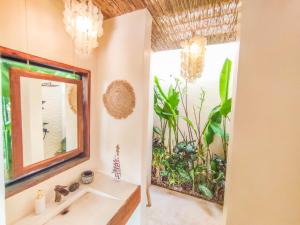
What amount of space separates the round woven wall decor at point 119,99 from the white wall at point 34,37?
38 cm

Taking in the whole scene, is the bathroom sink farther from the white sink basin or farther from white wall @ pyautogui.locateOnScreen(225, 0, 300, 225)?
white wall @ pyautogui.locateOnScreen(225, 0, 300, 225)

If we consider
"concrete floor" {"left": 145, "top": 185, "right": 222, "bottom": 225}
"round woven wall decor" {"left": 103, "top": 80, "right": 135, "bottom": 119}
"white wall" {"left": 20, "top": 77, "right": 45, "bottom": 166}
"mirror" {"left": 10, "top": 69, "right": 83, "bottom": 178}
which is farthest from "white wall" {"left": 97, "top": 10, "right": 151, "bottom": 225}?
"concrete floor" {"left": 145, "top": 185, "right": 222, "bottom": 225}

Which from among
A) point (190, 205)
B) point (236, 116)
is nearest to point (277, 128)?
point (236, 116)

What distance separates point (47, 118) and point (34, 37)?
591 millimetres

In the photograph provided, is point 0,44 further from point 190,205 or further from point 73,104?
point 190,205

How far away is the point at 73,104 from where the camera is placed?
1298 millimetres

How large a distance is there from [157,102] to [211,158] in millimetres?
1322

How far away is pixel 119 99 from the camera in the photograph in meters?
1.41

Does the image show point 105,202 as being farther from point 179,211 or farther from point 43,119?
point 179,211

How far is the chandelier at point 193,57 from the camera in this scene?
1470 millimetres

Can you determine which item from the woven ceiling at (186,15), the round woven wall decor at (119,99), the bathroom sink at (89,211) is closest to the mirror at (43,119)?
the round woven wall decor at (119,99)

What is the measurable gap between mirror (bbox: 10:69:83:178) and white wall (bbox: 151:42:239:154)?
4.41ft

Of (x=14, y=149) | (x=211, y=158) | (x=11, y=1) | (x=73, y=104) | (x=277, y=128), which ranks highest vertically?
(x=11, y=1)

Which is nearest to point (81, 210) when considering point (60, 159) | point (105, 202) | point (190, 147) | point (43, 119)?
point (105, 202)
